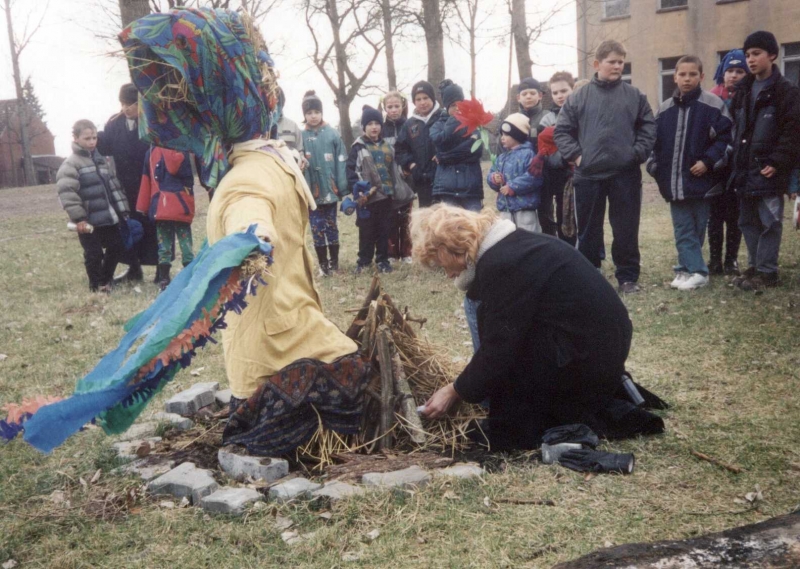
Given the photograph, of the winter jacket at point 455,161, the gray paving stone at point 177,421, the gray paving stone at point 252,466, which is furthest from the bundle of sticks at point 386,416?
the winter jacket at point 455,161

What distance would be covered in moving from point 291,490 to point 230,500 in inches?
10.5

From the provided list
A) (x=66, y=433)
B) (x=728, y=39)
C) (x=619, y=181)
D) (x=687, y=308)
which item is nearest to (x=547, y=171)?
(x=619, y=181)

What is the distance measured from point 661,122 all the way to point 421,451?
511 centimetres

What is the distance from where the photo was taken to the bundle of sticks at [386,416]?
386 cm

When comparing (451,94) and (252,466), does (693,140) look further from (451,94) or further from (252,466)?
(252,466)

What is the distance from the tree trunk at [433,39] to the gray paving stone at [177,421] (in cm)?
1219

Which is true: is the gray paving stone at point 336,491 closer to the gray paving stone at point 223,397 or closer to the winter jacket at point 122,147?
the gray paving stone at point 223,397

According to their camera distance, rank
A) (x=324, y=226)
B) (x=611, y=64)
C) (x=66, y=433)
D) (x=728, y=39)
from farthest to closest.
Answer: (x=728, y=39)
(x=324, y=226)
(x=611, y=64)
(x=66, y=433)

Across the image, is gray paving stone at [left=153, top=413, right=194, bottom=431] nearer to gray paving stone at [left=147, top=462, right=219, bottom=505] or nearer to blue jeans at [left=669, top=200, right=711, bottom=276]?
gray paving stone at [left=147, top=462, right=219, bottom=505]

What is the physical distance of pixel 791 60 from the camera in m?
23.5

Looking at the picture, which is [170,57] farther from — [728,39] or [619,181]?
[728,39]

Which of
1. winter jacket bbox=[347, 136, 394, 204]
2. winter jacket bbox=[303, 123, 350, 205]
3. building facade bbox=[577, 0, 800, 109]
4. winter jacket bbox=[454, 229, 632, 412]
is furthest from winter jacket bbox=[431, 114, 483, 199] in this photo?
building facade bbox=[577, 0, 800, 109]

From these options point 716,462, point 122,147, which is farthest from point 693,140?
point 122,147

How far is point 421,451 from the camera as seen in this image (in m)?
3.94
